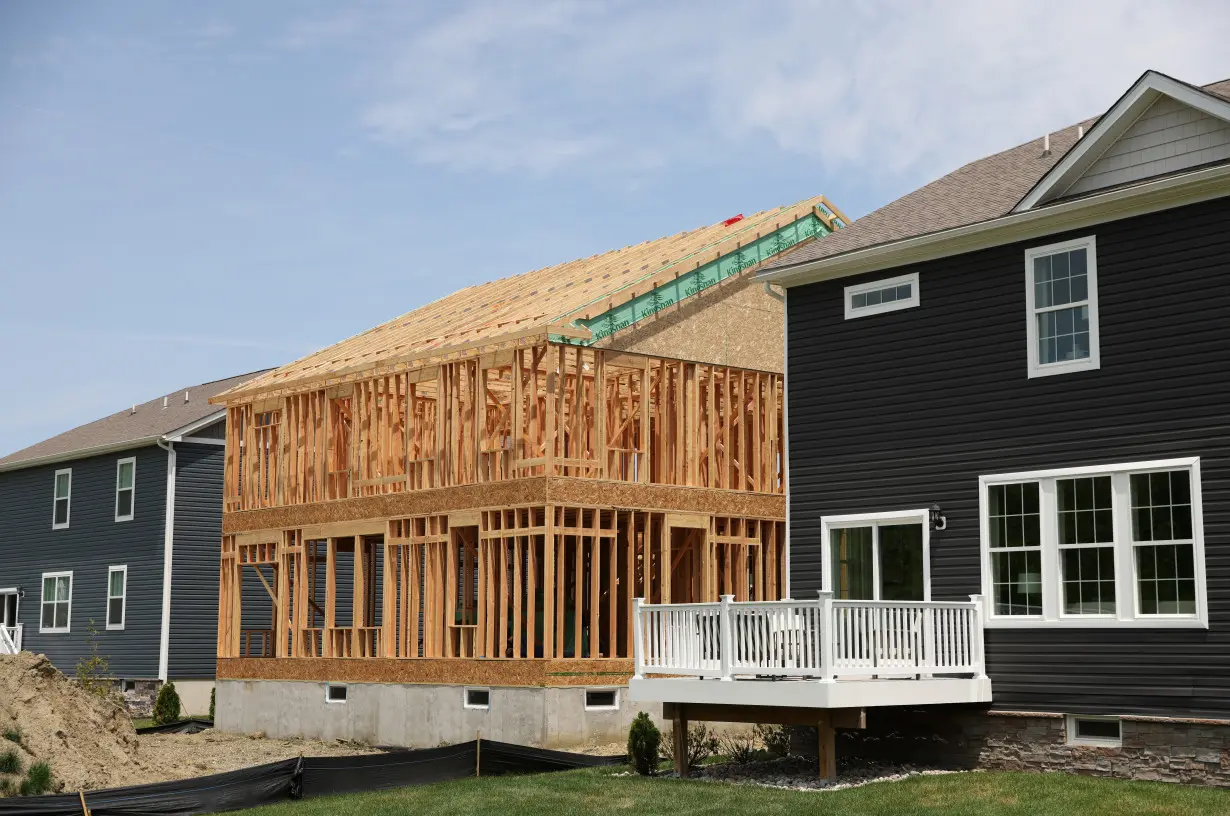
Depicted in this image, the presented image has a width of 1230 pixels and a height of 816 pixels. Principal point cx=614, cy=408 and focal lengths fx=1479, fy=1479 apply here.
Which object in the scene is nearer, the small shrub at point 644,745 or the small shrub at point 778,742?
the small shrub at point 644,745

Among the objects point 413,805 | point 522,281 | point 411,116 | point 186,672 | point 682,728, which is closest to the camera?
point 413,805

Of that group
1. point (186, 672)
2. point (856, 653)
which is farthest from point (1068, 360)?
point (186, 672)

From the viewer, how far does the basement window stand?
23.5 metres

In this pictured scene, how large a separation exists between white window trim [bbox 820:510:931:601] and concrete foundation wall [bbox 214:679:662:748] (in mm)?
5112

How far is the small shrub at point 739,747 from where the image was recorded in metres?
20.6

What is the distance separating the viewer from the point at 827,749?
58.4 feet

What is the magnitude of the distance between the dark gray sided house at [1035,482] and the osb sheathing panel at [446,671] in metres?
4.10

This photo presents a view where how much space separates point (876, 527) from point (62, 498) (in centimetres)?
2763

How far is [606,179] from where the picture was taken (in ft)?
82.9

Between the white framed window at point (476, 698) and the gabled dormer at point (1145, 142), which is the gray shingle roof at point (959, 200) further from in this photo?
the white framed window at point (476, 698)

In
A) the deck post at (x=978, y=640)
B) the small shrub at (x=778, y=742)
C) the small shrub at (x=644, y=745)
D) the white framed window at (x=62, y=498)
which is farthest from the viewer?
the white framed window at (x=62, y=498)

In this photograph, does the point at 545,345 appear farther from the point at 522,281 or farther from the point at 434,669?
the point at 522,281

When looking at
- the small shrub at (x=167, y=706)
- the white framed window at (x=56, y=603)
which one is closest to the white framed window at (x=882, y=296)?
the small shrub at (x=167, y=706)

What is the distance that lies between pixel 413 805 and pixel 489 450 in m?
8.63
